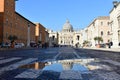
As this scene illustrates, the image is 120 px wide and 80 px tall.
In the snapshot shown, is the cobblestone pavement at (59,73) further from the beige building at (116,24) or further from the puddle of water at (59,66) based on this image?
the beige building at (116,24)

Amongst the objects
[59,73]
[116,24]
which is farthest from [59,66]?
[116,24]

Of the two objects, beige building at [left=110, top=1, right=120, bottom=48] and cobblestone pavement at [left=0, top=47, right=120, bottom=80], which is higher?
beige building at [left=110, top=1, right=120, bottom=48]

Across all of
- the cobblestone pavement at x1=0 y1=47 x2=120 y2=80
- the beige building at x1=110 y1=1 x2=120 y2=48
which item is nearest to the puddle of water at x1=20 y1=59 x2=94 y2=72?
the cobblestone pavement at x1=0 y1=47 x2=120 y2=80

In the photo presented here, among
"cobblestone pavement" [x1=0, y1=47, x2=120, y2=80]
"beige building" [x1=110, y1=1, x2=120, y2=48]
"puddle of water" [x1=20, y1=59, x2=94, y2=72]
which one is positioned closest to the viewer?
"cobblestone pavement" [x1=0, y1=47, x2=120, y2=80]

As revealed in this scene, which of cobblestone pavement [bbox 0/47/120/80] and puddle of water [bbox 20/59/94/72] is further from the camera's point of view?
puddle of water [bbox 20/59/94/72]

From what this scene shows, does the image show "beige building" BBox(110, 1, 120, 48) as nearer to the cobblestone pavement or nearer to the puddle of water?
the cobblestone pavement

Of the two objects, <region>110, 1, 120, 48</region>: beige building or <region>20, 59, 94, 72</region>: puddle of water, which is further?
<region>110, 1, 120, 48</region>: beige building

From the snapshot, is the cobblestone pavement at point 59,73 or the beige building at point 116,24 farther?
the beige building at point 116,24

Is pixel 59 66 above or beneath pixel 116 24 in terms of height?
beneath

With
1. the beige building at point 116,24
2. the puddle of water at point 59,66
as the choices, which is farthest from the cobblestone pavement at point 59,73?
the beige building at point 116,24

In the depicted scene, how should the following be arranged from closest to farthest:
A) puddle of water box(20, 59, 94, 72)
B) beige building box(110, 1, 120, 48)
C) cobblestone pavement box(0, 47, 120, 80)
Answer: cobblestone pavement box(0, 47, 120, 80) → puddle of water box(20, 59, 94, 72) → beige building box(110, 1, 120, 48)

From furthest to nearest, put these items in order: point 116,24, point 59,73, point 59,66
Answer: point 116,24 < point 59,66 < point 59,73

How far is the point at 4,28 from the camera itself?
67438 mm

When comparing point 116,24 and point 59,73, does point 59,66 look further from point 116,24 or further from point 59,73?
point 116,24
